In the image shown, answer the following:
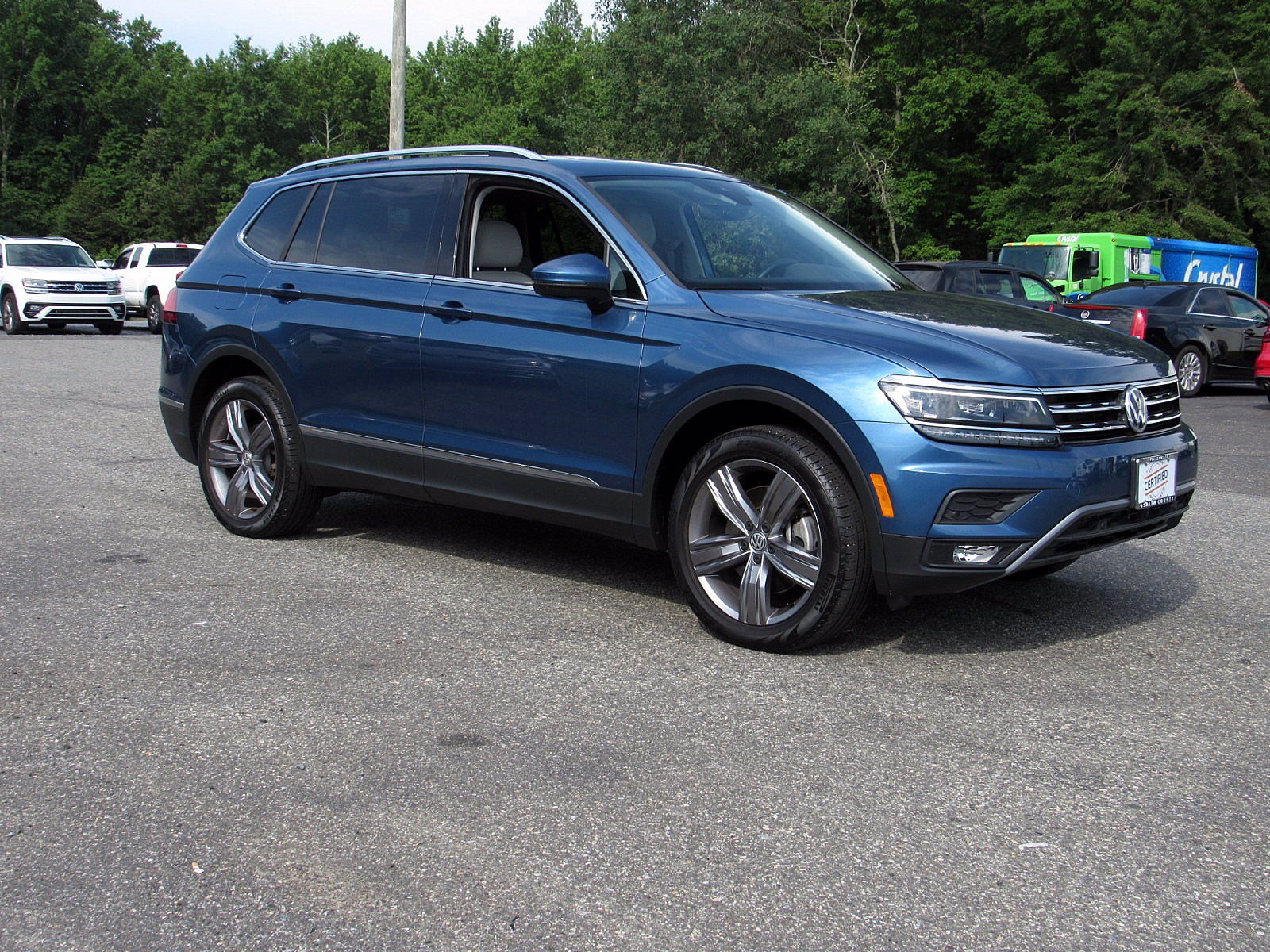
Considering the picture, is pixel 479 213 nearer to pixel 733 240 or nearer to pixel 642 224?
pixel 642 224

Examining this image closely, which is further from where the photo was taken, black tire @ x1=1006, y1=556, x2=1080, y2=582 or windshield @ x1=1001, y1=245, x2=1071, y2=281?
windshield @ x1=1001, y1=245, x2=1071, y2=281

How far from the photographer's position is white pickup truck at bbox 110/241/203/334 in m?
28.8

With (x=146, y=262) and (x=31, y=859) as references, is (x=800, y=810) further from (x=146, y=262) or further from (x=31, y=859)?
(x=146, y=262)

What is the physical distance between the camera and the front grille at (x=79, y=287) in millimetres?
25656

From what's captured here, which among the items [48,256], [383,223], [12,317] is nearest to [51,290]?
[12,317]

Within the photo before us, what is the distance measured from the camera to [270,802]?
11.2 ft

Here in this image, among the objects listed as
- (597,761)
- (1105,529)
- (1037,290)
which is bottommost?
(597,761)

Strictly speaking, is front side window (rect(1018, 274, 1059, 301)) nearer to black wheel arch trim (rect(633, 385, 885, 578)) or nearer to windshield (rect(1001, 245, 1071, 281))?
windshield (rect(1001, 245, 1071, 281))

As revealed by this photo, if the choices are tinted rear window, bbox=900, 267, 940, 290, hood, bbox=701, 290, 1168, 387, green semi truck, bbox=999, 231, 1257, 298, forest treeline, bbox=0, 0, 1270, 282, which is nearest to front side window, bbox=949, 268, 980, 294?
tinted rear window, bbox=900, 267, 940, 290

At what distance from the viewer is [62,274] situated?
25812 mm

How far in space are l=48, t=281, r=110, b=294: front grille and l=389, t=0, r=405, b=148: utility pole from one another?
7.89m

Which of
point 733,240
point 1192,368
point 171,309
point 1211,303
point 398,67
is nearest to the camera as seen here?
point 733,240

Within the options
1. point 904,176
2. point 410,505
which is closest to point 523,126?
point 904,176

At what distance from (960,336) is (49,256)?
2579cm
